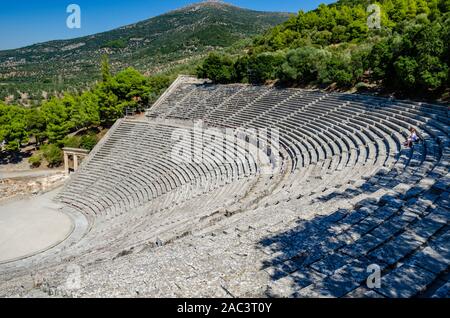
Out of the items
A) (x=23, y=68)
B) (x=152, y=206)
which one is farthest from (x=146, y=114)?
(x=23, y=68)

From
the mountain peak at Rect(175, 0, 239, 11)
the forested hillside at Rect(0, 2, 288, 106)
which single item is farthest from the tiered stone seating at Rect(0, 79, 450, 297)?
the mountain peak at Rect(175, 0, 239, 11)

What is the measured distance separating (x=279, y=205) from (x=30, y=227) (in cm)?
1561

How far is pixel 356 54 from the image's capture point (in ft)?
85.9

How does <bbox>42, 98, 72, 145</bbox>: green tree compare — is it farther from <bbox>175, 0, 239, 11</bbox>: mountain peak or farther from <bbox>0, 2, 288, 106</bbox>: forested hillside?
<bbox>175, 0, 239, 11</bbox>: mountain peak

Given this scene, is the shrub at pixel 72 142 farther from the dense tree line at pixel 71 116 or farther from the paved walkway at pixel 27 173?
the paved walkway at pixel 27 173

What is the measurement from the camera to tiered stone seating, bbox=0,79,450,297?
548 centimetres

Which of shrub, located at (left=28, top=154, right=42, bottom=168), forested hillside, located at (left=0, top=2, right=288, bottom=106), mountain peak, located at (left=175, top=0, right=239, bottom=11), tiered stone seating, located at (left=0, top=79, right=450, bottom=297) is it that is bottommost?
shrub, located at (left=28, top=154, right=42, bottom=168)

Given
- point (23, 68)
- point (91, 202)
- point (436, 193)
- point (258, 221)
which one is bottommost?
point (91, 202)

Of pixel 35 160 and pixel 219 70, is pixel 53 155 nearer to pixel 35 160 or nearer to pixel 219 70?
pixel 35 160

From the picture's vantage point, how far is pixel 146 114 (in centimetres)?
3384

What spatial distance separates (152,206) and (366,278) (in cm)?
1442

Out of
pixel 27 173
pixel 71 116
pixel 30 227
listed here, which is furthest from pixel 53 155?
pixel 30 227

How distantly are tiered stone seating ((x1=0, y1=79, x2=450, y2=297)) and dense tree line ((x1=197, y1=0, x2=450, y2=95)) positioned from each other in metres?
2.08
